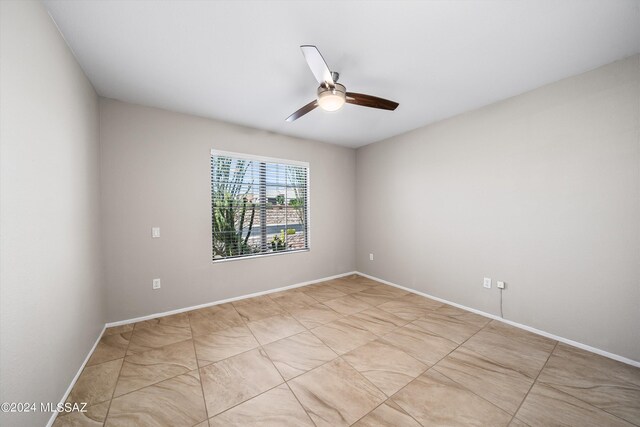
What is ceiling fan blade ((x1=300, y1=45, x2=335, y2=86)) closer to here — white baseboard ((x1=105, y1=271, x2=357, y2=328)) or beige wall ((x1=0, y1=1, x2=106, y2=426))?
beige wall ((x1=0, y1=1, x2=106, y2=426))

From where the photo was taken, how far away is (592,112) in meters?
2.05

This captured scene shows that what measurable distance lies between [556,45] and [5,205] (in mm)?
3561

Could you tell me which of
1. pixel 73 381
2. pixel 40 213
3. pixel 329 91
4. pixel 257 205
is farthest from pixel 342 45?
pixel 73 381

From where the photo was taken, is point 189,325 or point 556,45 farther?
point 189,325

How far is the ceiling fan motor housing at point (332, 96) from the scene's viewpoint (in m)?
1.79

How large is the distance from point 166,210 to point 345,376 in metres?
2.66

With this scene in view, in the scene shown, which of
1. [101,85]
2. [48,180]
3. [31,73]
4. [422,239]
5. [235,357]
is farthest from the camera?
[422,239]

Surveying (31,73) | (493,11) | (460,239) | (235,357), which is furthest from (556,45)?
(235,357)

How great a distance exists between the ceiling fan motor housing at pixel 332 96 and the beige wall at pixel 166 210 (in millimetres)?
1840

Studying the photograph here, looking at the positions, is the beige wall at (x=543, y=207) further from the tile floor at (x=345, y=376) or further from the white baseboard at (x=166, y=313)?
the white baseboard at (x=166, y=313)

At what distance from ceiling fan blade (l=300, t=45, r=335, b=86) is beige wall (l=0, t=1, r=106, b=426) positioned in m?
1.43

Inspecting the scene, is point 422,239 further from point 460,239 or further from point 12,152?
point 12,152

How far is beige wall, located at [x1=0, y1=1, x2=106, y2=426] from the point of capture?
107 cm

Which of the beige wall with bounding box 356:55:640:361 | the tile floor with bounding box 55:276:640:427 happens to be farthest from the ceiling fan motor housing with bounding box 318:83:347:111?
the tile floor with bounding box 55:276:640:427
